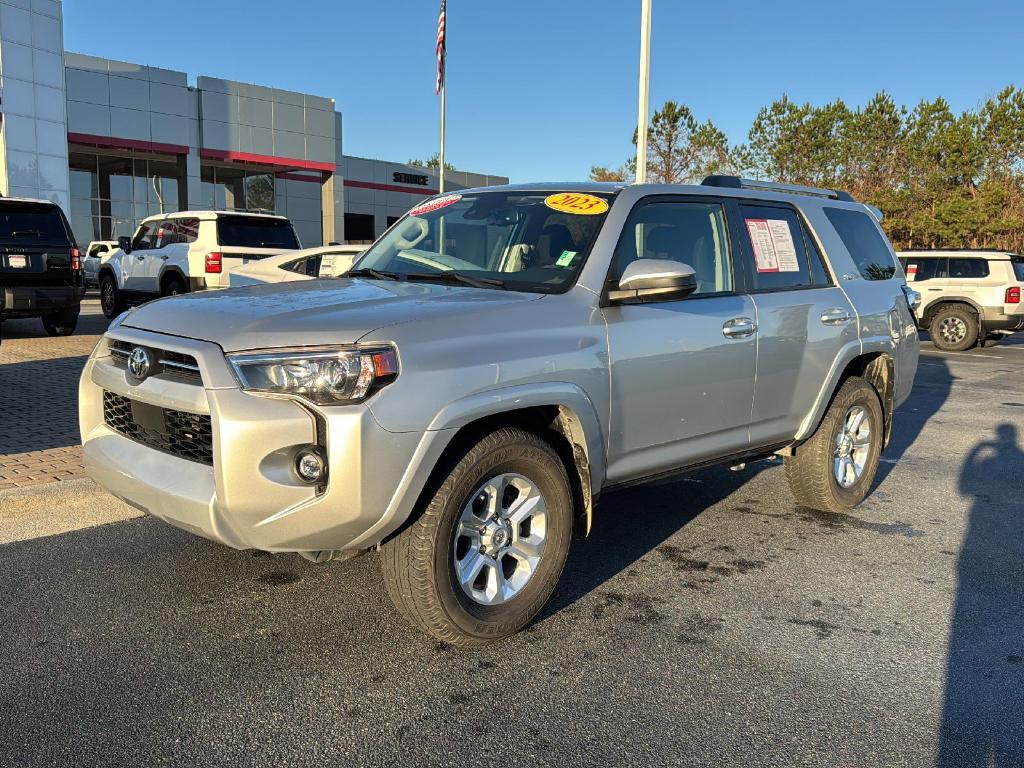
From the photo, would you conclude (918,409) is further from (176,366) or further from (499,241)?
(176,366)

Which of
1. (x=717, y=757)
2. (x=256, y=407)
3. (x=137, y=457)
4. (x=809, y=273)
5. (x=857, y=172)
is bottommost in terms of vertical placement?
(x=717, y=757)

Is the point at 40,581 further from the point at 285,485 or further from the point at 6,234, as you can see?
the point at 6,234

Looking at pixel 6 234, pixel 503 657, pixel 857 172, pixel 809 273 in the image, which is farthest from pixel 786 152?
pixel 503 657

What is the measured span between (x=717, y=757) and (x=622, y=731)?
32 centimetres

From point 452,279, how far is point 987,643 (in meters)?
2.78

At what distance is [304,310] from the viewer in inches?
131

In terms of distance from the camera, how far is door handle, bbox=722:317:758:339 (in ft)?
14.5

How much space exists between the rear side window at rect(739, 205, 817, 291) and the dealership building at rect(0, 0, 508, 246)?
71.7ft

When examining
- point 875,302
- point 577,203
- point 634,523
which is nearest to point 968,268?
point 875,302

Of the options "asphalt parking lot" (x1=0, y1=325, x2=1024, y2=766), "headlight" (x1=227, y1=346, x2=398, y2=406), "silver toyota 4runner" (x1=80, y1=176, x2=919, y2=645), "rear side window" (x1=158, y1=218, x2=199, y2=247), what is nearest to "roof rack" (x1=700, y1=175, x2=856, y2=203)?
"silver toyota 4runner" (x1=80, y1=176, x2=919, y2=645)

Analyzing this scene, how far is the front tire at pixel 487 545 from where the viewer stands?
3256 mm

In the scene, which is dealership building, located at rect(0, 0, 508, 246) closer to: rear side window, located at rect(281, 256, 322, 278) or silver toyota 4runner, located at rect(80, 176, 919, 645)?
rear side window, located at rect(281, 256, 322, 278)

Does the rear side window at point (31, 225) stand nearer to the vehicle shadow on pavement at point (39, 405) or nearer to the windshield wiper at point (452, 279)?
the vehicle shadow on pavement at point (39, 405)

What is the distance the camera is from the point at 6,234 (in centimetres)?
1177
